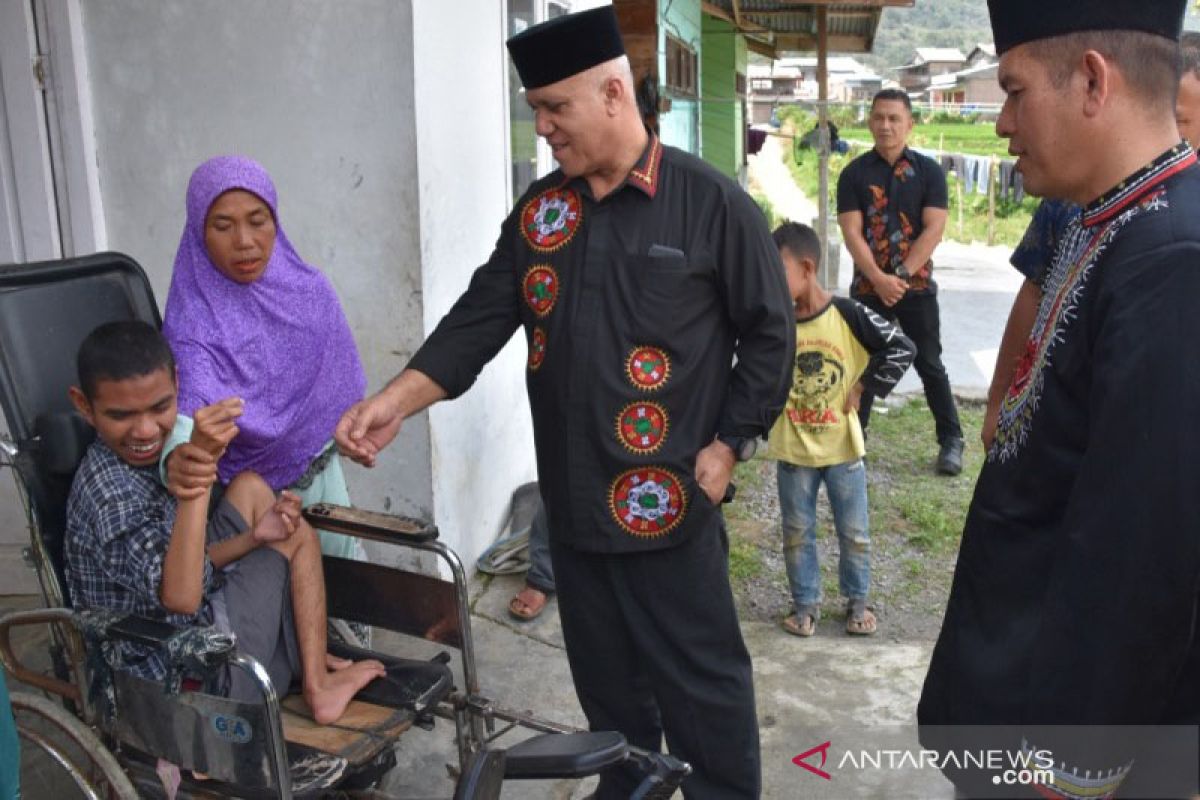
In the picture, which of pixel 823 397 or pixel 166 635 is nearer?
pixel 166 635

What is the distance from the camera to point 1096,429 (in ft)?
4.34

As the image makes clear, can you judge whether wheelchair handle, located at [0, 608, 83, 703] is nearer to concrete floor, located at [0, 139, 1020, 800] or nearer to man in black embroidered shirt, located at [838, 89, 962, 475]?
concrete floor, located at [0, 139, 1020, 800]

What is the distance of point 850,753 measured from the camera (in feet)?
11.1

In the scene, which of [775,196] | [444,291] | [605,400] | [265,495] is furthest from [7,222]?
[775,196]

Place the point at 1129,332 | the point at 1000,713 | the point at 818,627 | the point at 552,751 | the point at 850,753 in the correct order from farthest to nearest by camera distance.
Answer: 1. the point at 818,627
2. the point at 850,753
3. the point at 552,751
4. the point at 1000,713
5. the point at 1129,332

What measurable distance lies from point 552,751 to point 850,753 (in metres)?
1.90

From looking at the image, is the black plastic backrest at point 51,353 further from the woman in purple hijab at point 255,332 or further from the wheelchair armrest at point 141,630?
the wheelchair armrest at point 141,630

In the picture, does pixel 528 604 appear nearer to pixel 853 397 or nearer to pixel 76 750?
pixel 853 397

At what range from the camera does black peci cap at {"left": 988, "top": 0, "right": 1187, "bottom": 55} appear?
1.41 meters

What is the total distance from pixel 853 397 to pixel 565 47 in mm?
1934

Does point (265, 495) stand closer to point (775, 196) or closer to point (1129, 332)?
point (1129, 332)

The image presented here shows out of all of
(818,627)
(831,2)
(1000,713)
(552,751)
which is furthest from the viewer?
(831,2)

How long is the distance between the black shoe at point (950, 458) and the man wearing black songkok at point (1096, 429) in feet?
14.8

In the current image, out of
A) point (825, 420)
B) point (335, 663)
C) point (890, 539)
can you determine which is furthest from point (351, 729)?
point (890, 539)
